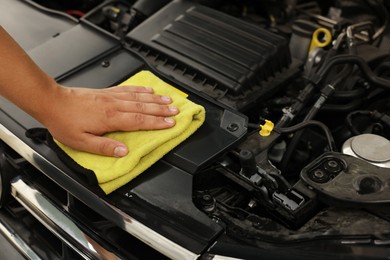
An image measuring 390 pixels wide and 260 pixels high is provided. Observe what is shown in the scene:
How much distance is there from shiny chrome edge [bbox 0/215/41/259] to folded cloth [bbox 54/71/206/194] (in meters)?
0.33

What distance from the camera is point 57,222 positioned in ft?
3.77

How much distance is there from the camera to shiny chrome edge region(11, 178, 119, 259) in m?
1.08

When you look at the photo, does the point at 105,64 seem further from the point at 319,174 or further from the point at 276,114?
the point at 319,174

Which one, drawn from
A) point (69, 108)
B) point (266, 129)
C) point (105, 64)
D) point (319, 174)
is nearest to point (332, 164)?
point (319, 174)

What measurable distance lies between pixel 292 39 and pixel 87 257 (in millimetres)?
966

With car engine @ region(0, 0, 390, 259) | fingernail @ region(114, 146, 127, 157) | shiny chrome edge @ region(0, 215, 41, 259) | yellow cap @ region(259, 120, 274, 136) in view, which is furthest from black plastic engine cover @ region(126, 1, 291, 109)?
shiny chrome edge @ region(0, 215, 41, 259)

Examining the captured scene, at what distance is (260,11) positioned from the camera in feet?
6.04

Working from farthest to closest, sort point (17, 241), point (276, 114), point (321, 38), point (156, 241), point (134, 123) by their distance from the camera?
point (321, 38) < point (276, 114) < point (17, 241) < point (134, 123) < point (156, 241)

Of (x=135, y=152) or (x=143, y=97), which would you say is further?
(x=143, y=97)

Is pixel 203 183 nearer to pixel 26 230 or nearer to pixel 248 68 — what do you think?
pixel 248 68

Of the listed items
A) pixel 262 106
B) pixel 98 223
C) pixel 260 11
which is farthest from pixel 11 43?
pixel 260 11

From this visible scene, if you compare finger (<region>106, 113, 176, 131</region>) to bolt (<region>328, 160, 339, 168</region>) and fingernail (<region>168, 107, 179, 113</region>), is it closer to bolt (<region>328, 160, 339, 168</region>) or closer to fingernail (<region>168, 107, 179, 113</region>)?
fingernail (<region>168, 107, 179, 113</region>)

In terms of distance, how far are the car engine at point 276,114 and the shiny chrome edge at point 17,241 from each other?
36 centimetres

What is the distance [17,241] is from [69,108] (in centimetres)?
46
